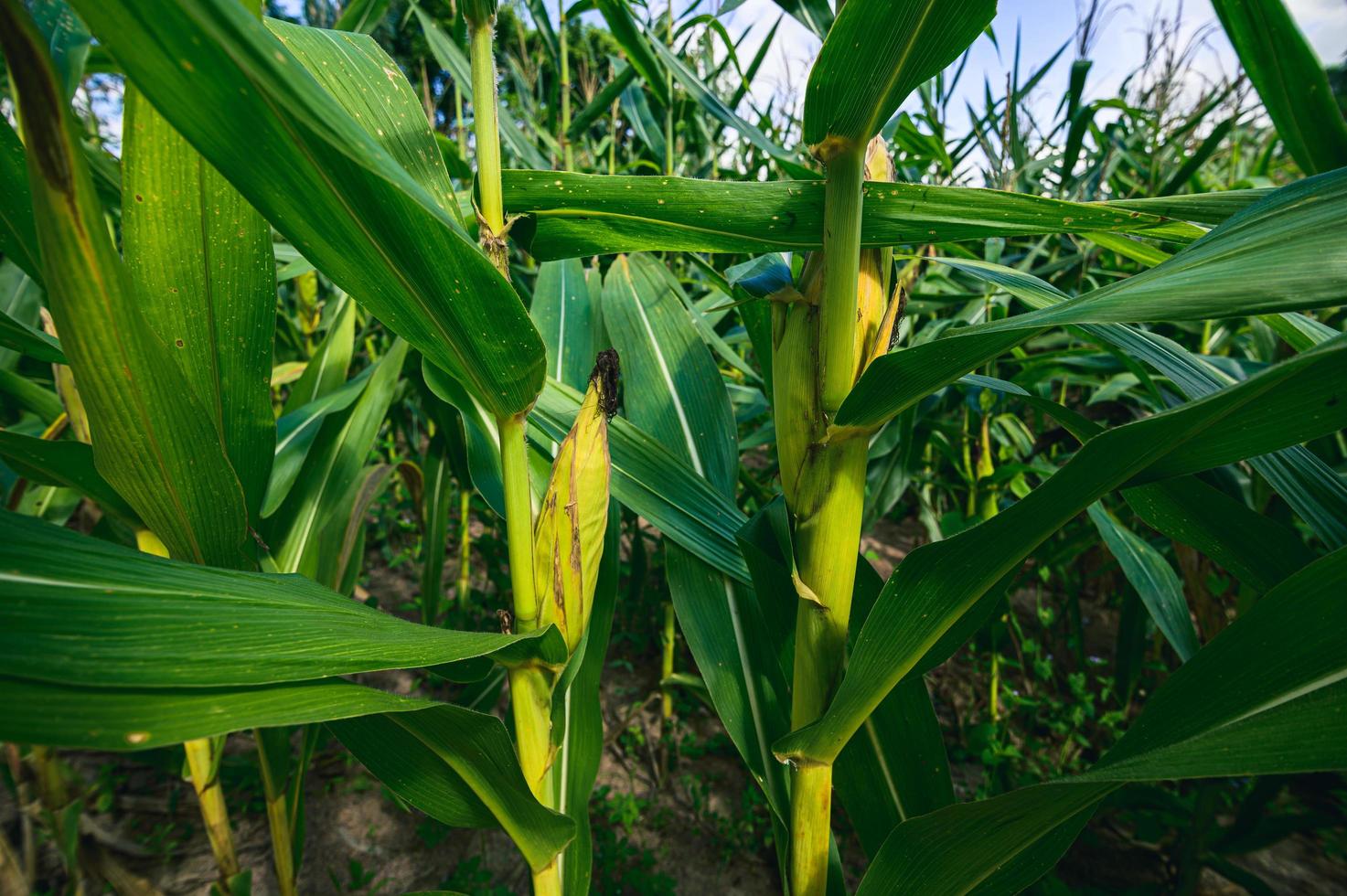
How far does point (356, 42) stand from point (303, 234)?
7.6 inches

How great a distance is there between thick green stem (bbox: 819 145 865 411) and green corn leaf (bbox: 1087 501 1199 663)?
0.56 meters

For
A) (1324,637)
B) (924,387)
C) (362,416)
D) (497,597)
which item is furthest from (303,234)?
(497,597)

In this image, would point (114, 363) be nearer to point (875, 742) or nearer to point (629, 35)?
point (875, 742)

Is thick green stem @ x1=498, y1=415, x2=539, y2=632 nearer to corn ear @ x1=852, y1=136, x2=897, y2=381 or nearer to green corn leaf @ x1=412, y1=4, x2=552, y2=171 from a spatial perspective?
corn ear @ x1=852, y1=136, x2=897, y2=381

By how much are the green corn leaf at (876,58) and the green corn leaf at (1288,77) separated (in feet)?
0.93

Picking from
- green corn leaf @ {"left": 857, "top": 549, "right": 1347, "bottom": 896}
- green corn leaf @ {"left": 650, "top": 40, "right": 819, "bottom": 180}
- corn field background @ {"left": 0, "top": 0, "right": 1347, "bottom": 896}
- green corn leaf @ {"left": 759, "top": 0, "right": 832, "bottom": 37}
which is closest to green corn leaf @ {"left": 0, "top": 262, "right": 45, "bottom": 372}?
corn field background @ {"left": 0, "top": 0, "right": 1347, "bottom": 896}

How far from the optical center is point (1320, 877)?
49.0 inches

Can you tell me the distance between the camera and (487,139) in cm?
44

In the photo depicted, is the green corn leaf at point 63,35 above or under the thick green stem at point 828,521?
above

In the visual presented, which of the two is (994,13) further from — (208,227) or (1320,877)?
(1320,877)

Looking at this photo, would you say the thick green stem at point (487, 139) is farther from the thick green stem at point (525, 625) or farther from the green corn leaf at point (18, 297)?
the green corn leaf at point (18, 297)

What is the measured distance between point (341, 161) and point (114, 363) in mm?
167

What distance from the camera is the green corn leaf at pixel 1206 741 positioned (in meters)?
0.35

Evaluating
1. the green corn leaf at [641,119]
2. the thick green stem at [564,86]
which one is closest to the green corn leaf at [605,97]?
the thick green stem at [564,86]
